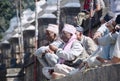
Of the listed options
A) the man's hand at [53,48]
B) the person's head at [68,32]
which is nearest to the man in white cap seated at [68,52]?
the person's head at [68,32]

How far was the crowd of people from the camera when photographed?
8704 millimetres

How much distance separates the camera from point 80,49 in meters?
10.6

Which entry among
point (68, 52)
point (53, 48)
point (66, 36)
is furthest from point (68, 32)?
point (53, 48)

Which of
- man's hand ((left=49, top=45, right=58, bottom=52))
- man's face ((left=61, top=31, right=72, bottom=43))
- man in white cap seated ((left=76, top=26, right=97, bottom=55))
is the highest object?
man's face ((left=61, top=31, right=72, bottom=43))

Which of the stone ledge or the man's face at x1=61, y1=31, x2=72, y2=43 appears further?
the man's face at x1=61, y1=31, x2=72, y2=43

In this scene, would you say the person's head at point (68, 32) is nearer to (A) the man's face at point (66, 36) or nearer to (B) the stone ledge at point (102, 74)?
(A) the man's face at point (66, 36)

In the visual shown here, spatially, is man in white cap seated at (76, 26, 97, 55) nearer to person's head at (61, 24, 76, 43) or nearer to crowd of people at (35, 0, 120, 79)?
crowd of people at (35, 0, 120, 79)

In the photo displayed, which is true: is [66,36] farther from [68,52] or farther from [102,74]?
[102,74]

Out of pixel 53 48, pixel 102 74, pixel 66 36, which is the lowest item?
pixel 53 48

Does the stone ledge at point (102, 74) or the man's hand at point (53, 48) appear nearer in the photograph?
the stone ledge at point (102, 74)

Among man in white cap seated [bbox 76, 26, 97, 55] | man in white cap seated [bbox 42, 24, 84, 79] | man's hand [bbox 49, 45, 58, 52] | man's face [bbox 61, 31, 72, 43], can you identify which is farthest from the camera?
man's hand [bbox 49, 45, 58, 52]

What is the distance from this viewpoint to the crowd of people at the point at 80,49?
8704 mm

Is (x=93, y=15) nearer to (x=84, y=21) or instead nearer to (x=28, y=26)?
(x=84, y=21)

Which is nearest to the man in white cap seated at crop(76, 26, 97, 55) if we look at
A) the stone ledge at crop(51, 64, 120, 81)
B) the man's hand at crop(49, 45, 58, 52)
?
the man's hand at crop(49, 45, 58, 52)
